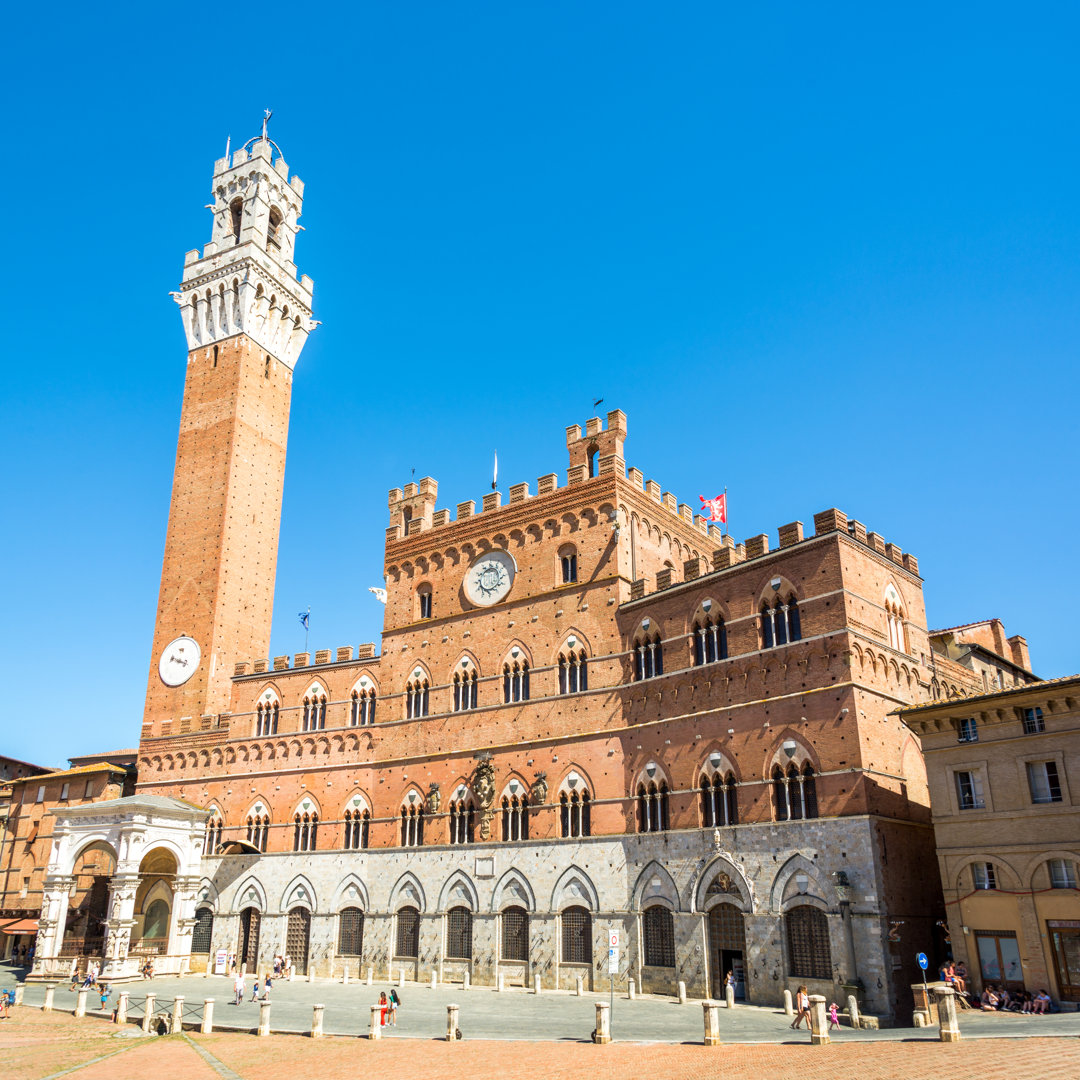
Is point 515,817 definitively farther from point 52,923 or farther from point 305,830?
point 52,923

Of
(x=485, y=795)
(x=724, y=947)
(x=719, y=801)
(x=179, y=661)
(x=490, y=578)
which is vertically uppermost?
(x=490, y=578)

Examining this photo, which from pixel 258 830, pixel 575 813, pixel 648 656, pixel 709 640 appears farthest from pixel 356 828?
pixel 709 640

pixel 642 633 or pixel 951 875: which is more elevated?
pixel 642 633

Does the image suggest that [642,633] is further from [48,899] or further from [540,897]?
[48,899]

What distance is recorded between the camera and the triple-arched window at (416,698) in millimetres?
44000

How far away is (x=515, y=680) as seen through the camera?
4112 centimetres

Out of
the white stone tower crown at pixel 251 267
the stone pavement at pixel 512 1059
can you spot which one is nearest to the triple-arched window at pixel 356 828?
the stone pavement at pixel 512 1059

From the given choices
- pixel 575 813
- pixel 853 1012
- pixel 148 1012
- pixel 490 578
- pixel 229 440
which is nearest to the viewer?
pixel 853 1012

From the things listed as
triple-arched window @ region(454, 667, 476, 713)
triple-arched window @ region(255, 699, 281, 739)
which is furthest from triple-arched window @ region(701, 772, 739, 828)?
triple-arched window @ region(255, 699, 281, 739)

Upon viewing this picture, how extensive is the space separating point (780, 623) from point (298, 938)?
26716mm

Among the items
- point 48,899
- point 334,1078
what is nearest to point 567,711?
point 334,1078

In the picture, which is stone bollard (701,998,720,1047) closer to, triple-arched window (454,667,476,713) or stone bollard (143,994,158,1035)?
stone bollard (143,994,158,1035)

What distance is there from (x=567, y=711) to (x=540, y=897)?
23.7ft

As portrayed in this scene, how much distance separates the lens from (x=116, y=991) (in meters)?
37.3
